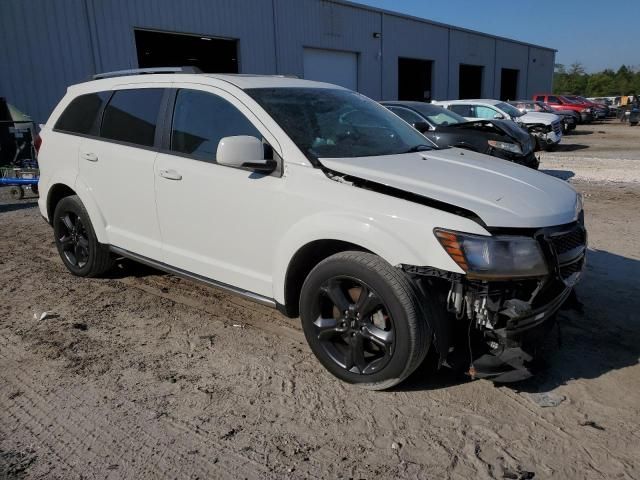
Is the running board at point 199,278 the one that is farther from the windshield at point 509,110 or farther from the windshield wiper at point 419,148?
the windshield at point 509,110

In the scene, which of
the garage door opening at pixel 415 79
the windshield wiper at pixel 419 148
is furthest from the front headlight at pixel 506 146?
the garage door opening at pixel 415 79

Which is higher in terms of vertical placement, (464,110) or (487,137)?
(464,110)

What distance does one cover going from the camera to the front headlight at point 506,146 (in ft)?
32.5

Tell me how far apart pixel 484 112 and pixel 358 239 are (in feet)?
50.9

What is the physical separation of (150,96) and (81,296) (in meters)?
1.92

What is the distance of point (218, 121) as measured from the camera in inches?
147

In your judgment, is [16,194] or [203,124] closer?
[203,124]

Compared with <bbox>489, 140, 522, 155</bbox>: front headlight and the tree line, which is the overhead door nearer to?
<bbox>489, 140, 522, 155</bbox>: front headlight

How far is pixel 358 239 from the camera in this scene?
9.57 feet

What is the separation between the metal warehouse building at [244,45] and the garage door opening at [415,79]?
0.20 feet


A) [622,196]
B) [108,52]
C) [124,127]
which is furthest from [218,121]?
[108,52]

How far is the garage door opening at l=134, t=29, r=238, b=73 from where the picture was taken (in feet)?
65.0

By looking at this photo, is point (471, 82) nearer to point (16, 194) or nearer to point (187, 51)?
point (187, 51)

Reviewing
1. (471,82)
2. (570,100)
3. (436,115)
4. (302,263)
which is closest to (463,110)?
(436,115)
